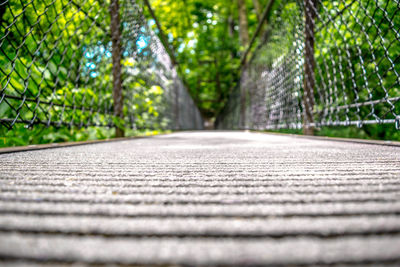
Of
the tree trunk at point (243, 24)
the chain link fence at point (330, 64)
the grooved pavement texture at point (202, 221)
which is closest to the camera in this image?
the grooved pavement texture at point (202, 221)

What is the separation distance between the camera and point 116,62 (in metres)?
1.75

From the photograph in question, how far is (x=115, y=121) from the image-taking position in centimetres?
160

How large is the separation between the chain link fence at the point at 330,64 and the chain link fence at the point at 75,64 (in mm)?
1235

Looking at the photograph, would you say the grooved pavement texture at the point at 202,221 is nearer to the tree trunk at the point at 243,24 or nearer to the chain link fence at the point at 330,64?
the chain link fence at the point at 330,64

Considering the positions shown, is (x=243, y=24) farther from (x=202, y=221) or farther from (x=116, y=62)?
(x=202, y=221)

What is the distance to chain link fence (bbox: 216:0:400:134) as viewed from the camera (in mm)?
1054

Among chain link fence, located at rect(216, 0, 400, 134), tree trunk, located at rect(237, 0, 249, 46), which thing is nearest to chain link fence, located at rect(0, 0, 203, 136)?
chain link fence, located at rect(216, 0, 400, 134)

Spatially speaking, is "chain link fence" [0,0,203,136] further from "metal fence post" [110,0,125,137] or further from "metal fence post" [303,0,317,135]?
"metal fence post" [303,0,317,135]

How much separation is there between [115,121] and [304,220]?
1.52m

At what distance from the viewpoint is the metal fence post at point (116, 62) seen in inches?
67.9

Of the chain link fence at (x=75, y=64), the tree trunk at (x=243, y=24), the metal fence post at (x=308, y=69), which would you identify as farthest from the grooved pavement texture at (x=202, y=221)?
the tree trunk at (x=243, y=24)

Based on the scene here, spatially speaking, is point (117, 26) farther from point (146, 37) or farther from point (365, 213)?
point (365, 213)

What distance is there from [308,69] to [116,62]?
4.35 ft

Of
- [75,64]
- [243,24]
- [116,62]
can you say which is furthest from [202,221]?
[243,24]
